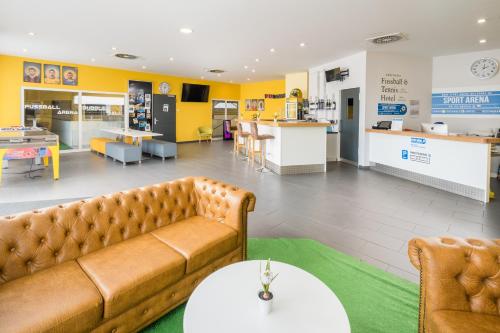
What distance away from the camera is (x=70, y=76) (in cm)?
1030

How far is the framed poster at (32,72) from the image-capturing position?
9453 mm

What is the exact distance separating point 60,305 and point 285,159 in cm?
577

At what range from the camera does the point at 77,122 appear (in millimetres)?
10734

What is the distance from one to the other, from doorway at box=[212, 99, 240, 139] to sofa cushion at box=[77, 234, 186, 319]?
1349cm

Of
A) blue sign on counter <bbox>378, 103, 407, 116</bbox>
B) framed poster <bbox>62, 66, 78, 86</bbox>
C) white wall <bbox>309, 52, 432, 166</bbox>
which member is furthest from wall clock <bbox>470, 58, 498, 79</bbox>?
framed poster <bbox>62, 66, 78, 86</bbox>

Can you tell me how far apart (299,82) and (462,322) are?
10.6m

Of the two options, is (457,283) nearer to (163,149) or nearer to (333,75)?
(333,75)

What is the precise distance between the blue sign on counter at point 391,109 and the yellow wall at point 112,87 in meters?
9.05

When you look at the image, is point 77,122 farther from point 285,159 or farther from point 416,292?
point 416,292

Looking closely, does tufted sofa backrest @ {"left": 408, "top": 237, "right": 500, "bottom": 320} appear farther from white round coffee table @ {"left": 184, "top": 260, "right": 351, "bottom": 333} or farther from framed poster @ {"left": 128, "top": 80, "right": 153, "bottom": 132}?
framed poster @ {"left": 128, "top": 80, "right": 153, "bottom": 132}

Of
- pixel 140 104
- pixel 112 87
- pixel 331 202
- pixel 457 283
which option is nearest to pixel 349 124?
pixel 331 202

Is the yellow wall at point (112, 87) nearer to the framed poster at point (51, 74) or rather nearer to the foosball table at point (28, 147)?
the framed poster at point (51, 74)

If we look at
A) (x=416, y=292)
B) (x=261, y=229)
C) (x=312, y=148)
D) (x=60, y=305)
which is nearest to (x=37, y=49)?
(x=312, y=148)

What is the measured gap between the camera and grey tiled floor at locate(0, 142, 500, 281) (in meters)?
3.42
